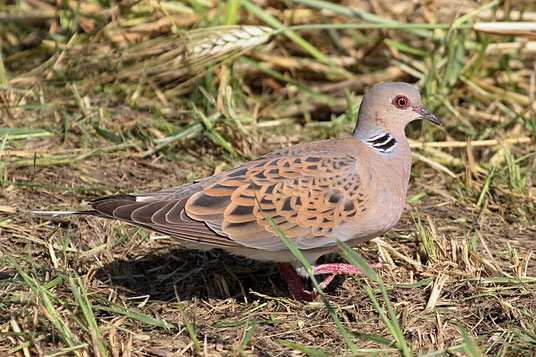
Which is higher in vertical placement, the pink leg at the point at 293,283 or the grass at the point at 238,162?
the grass at the point at 238,162

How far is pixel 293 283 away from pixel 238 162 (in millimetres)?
1304

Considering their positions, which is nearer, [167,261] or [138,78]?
[167,261]

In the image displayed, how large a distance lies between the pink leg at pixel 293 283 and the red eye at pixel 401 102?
1100 millimetres

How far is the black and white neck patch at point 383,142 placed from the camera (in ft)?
12.5

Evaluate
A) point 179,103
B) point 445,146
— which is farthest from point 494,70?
point 179,103

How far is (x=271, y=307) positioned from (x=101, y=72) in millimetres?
2736

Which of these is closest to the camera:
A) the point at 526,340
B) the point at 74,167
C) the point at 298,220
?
the point at 526,340

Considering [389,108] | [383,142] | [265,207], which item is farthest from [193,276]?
[389,108]

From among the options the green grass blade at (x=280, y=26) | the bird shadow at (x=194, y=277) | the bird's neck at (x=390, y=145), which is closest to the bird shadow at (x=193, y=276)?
the bird shadow at (x=194, y=277)

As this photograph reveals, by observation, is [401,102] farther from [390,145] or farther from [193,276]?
[193,276]

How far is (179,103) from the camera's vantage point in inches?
227

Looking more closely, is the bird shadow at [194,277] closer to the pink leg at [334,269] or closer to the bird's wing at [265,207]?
the pink leg at [334,269]

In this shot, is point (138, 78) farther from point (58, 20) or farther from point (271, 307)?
point (271, 307)

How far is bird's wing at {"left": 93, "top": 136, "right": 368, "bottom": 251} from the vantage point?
11.2 ft
